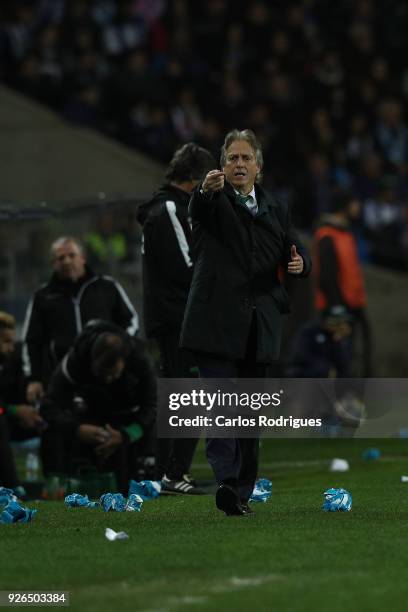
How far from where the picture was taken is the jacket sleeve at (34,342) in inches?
533

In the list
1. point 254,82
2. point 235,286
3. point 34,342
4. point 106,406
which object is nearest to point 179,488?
point 106,406

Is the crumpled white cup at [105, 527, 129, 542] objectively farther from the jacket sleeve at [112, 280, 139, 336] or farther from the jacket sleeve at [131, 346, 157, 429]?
the jacket sleeve at [112, 280, 139, 336]

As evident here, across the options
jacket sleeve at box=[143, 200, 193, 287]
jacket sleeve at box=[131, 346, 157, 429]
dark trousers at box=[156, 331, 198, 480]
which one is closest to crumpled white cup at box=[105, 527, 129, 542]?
dark trousers at box=[156, 331, 198, 480]

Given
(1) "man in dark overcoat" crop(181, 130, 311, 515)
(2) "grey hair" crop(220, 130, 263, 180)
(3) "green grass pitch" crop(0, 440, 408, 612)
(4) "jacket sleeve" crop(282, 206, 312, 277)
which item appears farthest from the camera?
(4) "jacket sleeve" crop(282, 206, 312, 277)

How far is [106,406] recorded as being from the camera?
40.6 ft

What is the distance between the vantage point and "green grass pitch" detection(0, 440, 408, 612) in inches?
264

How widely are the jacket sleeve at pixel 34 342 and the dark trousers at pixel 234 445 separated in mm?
4424

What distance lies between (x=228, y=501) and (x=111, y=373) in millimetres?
2940

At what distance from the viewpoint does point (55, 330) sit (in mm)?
13641

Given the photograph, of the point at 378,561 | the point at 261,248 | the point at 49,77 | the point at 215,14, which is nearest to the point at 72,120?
the point at 49,77

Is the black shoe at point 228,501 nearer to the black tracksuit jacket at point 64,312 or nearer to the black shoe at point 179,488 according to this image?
the black shoe at point 179,488

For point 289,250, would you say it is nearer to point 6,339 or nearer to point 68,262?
point 68,262

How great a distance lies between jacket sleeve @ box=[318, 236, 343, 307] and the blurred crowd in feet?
11.7

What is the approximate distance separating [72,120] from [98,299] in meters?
10.5
